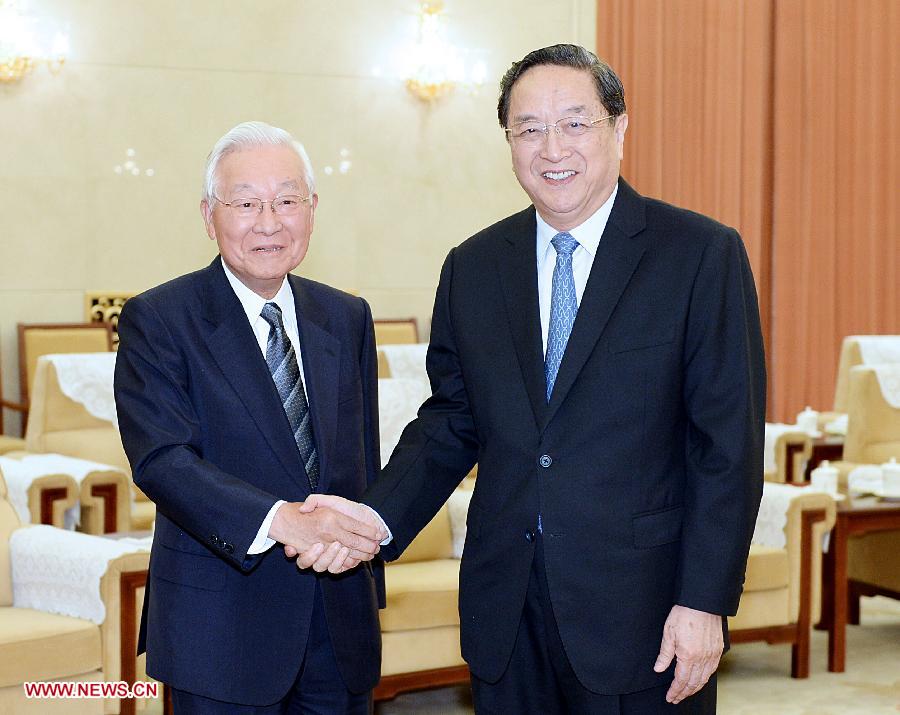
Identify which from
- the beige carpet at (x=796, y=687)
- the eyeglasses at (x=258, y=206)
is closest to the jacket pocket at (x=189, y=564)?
the eyeglasses at (x=258, y=206)

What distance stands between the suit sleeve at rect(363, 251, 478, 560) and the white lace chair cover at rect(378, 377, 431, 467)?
2.21 m

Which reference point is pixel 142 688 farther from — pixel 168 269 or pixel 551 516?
pixel 168 269

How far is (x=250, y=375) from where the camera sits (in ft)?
7.15

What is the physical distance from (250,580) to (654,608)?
2.24 ft

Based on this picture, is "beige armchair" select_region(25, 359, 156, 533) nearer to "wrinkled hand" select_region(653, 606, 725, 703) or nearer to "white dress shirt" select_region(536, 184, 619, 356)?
"white dress shirt" select_region(536, 184, 619, 356)

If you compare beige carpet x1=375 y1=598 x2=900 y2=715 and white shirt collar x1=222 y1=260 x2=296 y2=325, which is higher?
white shirt collar x1=222 y1=260 x2=296 y2=325

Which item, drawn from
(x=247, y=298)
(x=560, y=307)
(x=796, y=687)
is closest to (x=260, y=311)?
(x=247, y=298)

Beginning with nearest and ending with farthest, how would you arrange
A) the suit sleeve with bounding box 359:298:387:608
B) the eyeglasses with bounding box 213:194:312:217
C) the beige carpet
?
the eyeglasses with bounding box 213:194:312:217 → the suit sleeve with bounding box 359:298:387:608 → the beige carpet

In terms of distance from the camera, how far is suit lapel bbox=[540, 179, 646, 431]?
6.68ft

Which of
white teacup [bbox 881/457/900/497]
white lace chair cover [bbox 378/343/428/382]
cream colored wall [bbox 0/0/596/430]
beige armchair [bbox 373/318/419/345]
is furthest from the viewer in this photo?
beige armchair [bbox 373/318/419/345]

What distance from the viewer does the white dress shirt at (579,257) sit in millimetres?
2131

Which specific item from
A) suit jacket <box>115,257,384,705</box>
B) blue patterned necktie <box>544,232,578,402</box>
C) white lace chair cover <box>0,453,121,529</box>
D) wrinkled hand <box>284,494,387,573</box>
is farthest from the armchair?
blue patterned necktie <box>544,232,578,402</box>

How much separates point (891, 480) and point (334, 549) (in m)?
3.64

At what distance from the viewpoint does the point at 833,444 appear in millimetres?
6949
